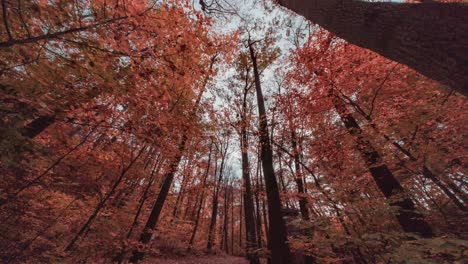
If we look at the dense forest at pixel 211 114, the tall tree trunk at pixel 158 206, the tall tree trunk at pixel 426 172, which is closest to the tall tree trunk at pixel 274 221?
the dense forest at pixel 211 114

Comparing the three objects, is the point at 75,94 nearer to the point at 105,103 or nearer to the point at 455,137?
the point at 105,103

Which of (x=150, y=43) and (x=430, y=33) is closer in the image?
(x=430, y=33)

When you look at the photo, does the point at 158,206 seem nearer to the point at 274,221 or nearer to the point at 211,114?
the point at 211,114

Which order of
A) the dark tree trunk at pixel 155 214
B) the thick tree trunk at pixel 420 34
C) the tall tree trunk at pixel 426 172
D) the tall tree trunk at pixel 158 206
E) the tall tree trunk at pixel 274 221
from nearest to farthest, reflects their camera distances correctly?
the thick tree trunk at pixel 420 34 < the tall tree trunk at pixel 274 221 < the tall tree trunk at pixel 426 172 < the tall tree trunk at pixel 158 206 < the dark tree trunk at pixel 155 214

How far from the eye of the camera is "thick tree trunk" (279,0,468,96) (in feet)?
4.17

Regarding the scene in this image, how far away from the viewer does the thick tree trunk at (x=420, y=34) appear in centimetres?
127

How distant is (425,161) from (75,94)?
283 inches

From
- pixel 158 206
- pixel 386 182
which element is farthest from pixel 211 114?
pixel 386 182

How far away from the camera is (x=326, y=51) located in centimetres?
593

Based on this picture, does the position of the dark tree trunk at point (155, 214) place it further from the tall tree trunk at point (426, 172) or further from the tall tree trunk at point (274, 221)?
the tall tree trunk at point (426, 172)

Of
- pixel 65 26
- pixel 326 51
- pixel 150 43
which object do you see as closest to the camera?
pixel 65 26

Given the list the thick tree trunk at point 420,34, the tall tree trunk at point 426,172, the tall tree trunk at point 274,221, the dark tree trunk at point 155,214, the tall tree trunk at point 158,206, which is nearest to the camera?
the thick tree trunk at point 420,34

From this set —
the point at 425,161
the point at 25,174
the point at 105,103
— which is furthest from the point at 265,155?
the point at 25,174

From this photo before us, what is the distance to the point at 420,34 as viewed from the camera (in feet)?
4.61
